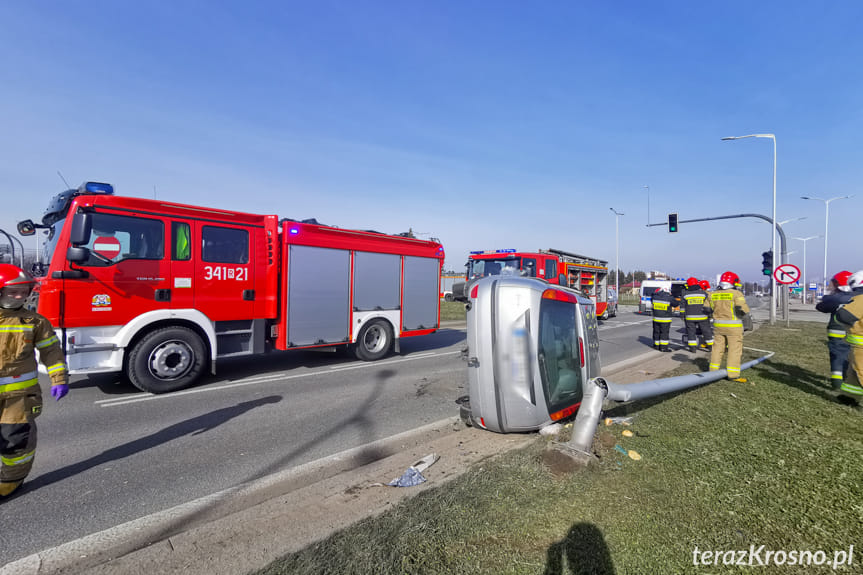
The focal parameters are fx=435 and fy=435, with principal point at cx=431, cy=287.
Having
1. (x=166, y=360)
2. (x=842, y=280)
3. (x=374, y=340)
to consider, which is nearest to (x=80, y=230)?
(x=166, y=360)

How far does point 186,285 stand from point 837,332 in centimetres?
974

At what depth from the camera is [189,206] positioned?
6977 millimetres

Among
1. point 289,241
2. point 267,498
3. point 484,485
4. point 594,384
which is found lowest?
point 267,498

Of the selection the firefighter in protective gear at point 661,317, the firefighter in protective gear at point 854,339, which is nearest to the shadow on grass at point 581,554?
the firefighter in protective gear at point 854,339

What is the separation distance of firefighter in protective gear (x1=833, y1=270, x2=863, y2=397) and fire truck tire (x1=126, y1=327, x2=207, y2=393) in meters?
8.86

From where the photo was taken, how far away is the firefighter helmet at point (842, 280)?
6.06 meters

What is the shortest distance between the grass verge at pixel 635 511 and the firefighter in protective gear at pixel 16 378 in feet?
8.10

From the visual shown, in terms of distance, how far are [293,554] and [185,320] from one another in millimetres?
5430

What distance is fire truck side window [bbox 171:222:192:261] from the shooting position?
6.78 m

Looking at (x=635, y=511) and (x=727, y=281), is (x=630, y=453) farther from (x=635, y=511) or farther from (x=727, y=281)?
(x=727, y=281)

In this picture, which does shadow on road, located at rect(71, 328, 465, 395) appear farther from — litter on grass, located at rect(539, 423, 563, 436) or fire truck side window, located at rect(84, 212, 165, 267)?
litter on grass, located at rect(539, 423, 563, 436)

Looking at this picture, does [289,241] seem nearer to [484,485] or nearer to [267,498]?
[267,498]

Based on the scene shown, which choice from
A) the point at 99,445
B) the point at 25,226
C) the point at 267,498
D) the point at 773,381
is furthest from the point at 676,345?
Result: the point at 25,226

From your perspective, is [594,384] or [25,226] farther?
[25,226]
